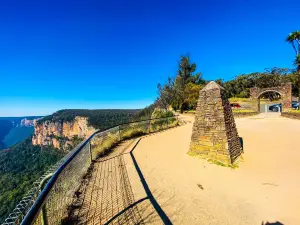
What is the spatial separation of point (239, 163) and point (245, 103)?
2316cm

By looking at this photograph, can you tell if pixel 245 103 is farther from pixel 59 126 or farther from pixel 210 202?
pixel 59 126

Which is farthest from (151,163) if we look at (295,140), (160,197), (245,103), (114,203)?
(245,103)

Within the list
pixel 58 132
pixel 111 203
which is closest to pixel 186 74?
pixel 111 203

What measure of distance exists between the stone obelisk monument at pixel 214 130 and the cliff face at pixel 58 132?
57392mm

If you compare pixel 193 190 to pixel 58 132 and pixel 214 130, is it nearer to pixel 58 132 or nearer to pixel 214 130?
pixel 214 130

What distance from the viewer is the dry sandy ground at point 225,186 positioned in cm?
324

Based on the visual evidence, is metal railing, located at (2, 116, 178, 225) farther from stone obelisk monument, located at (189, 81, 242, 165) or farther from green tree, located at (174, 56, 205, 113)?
green tree, located at (174, 56, 205, 113)

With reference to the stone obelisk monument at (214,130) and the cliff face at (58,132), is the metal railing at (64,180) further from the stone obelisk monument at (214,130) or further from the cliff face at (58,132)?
the cliff face at (58,132)

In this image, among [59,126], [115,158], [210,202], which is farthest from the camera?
[59,126]

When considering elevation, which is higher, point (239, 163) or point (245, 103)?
point (245, 103)

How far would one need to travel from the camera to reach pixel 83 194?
154 inches

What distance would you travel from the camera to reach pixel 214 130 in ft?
19.4

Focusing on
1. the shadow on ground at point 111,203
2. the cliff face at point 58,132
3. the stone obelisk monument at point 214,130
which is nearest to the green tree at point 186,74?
the stone obelisk monument at point 214,130

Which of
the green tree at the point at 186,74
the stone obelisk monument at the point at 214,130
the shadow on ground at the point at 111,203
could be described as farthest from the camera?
the green tree at the point at 186,74
